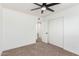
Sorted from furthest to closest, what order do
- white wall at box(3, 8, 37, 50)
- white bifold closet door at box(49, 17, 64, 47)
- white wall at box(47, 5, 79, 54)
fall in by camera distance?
white bifold closet door at box(49, 17, 64, 47)
white wall at box(3, 8, 37, 50)
white wall at box(47, 5, 79, 54)

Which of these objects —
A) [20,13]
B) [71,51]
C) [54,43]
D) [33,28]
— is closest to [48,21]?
[33,28]

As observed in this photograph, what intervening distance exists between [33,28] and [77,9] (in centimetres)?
315

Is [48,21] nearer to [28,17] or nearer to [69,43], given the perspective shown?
[28,17]

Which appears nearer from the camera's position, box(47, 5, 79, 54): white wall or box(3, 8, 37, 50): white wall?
box(47, 5, 79, 54): white wall

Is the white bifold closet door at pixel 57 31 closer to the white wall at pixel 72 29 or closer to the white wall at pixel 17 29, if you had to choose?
the white wall at pixel 72 29

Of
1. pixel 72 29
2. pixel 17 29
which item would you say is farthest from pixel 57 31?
pixel 17 29

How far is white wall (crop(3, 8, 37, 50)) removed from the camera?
11.3 ft

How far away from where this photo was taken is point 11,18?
3631mm

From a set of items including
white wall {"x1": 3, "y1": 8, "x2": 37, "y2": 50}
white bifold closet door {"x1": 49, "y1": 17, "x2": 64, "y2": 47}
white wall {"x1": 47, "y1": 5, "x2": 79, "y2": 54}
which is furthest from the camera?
white bifold closet door {"x1": 49, "y1": 17, "x2": 64, "y2": 47}

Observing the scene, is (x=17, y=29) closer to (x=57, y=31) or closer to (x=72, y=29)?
(x=57, y=31)

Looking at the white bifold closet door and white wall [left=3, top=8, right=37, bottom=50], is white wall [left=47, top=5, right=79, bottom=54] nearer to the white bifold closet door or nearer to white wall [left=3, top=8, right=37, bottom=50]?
the white bifold closet door

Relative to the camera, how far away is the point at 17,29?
394 cm

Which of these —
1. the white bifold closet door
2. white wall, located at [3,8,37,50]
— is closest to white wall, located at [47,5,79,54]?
the white bifold closet door

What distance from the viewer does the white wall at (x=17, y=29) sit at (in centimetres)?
344
